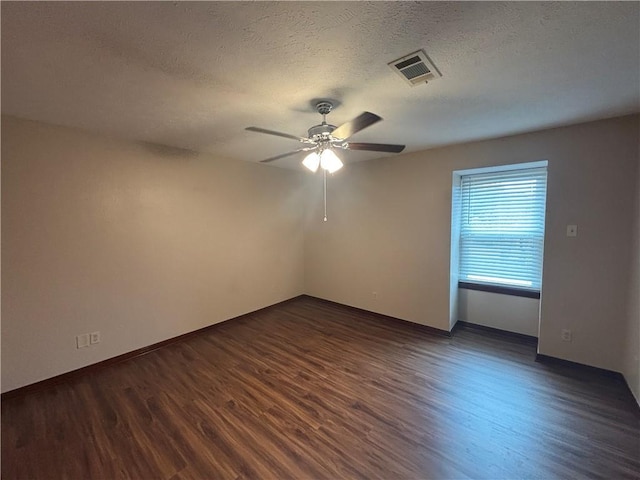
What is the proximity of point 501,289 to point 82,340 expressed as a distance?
475 cm

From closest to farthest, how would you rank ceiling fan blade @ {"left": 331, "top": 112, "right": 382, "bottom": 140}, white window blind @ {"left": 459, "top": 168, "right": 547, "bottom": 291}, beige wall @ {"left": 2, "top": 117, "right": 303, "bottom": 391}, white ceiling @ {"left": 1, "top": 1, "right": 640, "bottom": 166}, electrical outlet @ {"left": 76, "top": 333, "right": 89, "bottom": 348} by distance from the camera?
white ceiling @ {"left": 1, "top": 1, "right": 640, "bottom": 166} → ceiling fan blade @ {"left": 331, "top": 112, "right": 382, "bottom": 140} → beige wall @ {"left": 2, "top": 117, "right": 303, "bottom": 391} → electrical outlet @ {"left": 76, "top": 333, "right": 89, "bottom": 348} → white window blind @ {"left": 459, "top": 168, "right": 547, "bottom": 291}

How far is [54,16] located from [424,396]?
3.31 metres

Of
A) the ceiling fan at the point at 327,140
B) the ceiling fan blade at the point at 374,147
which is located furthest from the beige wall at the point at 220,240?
the ceiling fan at the point at 327,140

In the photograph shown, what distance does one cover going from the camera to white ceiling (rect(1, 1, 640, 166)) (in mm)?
1165

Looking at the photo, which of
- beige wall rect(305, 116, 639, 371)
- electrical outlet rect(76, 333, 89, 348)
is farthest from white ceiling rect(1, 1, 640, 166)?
electrical outlet rect(76, 333, 89, 348)

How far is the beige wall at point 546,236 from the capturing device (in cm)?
238

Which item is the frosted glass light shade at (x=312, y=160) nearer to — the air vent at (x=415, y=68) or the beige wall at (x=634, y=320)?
the air vent at (x=415, y=68)

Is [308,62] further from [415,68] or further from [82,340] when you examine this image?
[82,340]

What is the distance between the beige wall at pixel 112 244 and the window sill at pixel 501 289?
3.12 meters

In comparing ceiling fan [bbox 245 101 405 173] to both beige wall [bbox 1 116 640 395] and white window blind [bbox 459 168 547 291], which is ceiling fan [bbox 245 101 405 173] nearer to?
beige wall [bbox 1 116 640 395]

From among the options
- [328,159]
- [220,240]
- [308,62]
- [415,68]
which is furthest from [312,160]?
[220,240]

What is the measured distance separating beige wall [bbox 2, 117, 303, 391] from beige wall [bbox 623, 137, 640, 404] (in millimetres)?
4155

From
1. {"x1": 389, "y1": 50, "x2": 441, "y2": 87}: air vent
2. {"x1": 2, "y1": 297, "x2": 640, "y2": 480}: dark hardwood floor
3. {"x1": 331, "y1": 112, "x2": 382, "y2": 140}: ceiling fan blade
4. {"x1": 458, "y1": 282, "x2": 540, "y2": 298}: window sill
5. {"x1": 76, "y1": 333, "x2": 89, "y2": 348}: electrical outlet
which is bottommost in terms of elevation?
{"x1": 2, "y1": 297, "x2": 640, "y2": 480}: dark hardwood floor

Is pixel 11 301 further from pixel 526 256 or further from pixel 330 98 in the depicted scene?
pixel 526 256
